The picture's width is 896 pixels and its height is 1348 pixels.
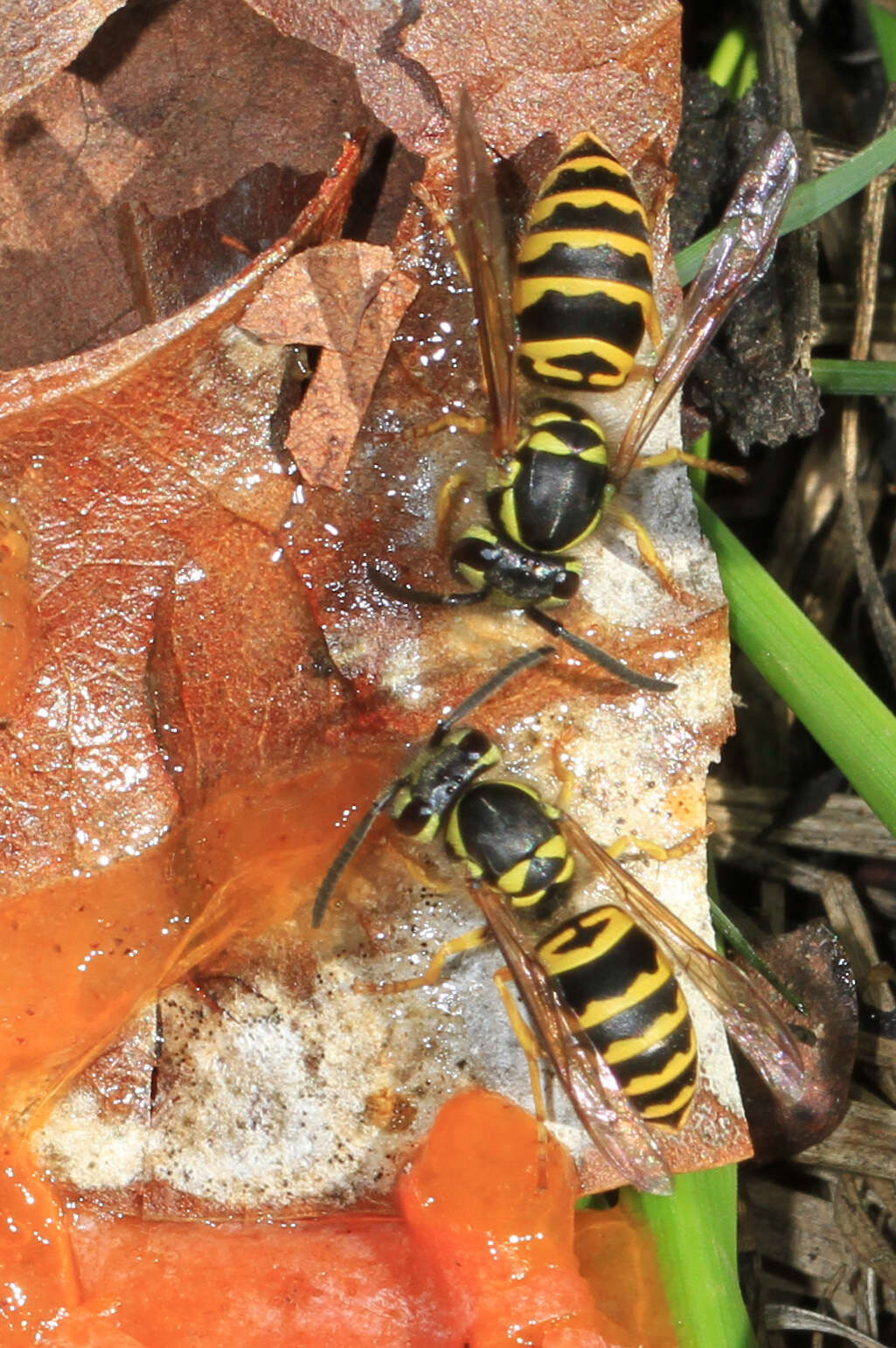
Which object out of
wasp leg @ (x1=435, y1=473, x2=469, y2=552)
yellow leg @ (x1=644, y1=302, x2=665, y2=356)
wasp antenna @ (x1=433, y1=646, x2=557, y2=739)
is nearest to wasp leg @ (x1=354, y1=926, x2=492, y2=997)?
wasp antenna @ (x1=433, y1=646, x2=557, y2=739)

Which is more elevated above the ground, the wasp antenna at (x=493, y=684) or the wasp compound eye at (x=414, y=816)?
the wasp antenna at (x=493, y=684)

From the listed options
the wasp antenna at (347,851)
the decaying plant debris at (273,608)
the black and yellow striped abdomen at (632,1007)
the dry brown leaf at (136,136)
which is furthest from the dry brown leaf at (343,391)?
the black and yellow striped abdomen at (632,1007)

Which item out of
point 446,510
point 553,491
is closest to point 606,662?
point 553,491

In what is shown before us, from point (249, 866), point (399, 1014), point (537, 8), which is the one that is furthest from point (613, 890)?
point (537, 8)

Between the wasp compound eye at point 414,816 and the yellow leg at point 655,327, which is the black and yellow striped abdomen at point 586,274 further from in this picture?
the wasp compound eye at point 414,816

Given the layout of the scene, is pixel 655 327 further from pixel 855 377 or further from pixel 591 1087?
pixel 591 1087
